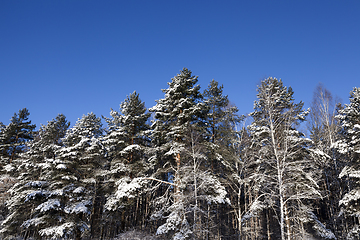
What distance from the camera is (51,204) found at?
18.3 metres

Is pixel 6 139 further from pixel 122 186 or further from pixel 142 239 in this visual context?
pixel 142 239

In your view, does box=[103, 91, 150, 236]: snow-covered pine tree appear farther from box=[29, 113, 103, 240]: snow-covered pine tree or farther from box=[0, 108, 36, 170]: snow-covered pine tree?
box=[0, 108, 36, 170]: snow-covered pine tree

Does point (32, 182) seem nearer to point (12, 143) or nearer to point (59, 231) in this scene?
point (59, 231)

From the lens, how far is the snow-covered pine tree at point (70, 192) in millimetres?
18109

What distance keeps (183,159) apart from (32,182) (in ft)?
51.6

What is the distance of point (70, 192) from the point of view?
65.5ft

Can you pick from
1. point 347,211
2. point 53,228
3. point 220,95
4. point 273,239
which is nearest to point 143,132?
point 220,95

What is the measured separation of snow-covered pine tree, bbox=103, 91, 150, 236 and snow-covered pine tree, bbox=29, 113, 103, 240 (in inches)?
70.4

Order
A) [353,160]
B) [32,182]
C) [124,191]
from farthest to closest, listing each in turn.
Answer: [32,182]
[353,160]
[124,191]

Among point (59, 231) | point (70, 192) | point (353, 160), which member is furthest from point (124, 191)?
point (353, 160)

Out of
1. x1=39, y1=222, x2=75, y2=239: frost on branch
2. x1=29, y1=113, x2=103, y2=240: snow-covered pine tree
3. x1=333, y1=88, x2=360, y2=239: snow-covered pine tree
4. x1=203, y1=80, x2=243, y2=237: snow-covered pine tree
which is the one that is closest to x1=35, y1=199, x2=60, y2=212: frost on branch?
x1=29, y1=113, x2=103, y2=240: snow-covered pine tree

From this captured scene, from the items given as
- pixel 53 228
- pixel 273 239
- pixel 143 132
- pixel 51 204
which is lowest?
pixel 273 239

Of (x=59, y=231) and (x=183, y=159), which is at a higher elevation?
(x=183, y=159)

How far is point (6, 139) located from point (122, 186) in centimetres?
2440
